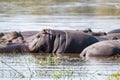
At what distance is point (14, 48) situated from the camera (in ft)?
51.0

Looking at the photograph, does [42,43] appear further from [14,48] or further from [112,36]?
[112,36]

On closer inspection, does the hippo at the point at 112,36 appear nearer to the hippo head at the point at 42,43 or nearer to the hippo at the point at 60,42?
the hippo at the point at 60,42

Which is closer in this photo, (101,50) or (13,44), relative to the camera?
(101,50)

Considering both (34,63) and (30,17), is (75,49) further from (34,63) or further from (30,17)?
(30,17)

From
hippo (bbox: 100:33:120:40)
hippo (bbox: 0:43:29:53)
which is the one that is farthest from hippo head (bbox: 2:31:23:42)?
hippo (bbox: 100:33:120:40)

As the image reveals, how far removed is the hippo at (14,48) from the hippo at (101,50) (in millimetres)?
1511

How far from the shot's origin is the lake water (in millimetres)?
11648

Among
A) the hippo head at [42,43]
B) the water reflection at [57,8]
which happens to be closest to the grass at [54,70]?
the hippo head at [42,43]

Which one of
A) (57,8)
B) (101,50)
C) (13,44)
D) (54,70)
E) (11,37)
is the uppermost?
(54,70)

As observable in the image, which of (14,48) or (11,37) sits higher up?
(14,48)

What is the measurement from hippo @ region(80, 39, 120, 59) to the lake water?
2.50ft

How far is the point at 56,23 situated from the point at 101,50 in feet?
24.7

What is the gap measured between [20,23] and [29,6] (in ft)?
27.7

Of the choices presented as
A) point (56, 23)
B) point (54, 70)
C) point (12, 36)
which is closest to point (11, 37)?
point (12, 36)
